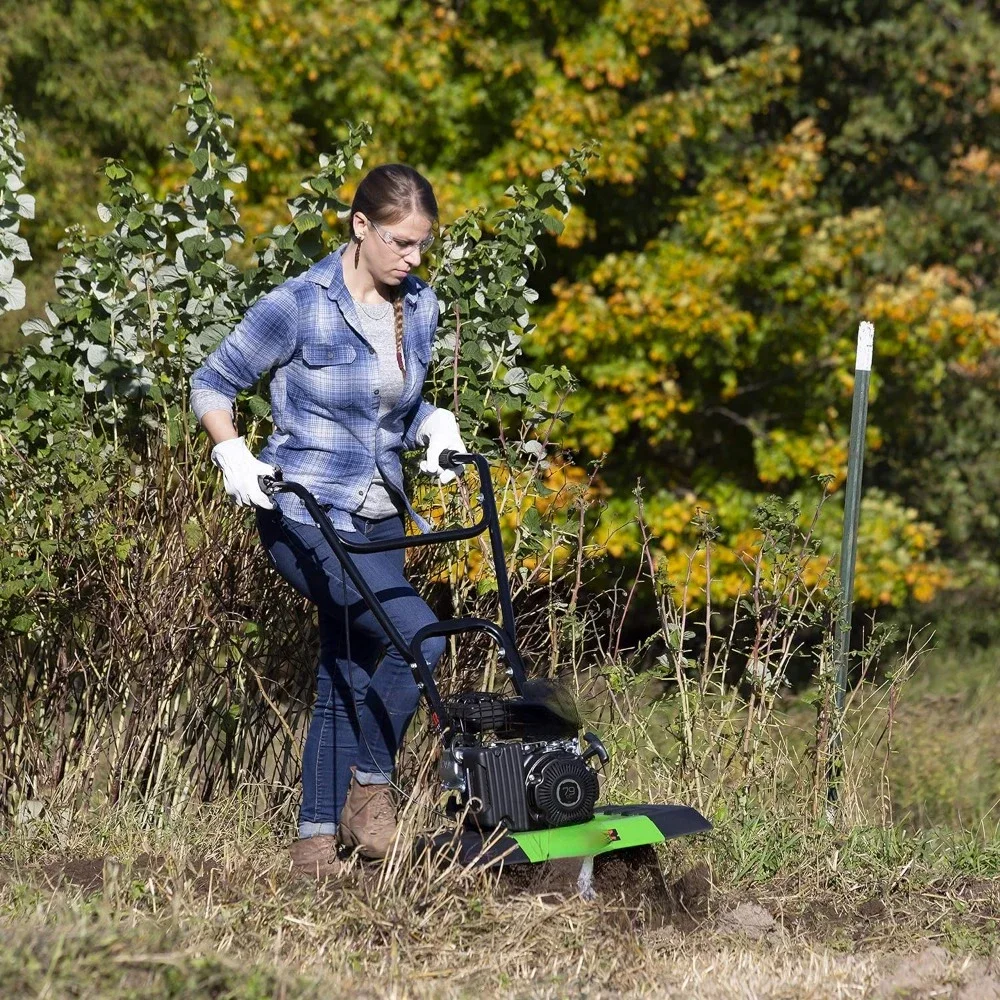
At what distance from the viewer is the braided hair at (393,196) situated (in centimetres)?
436

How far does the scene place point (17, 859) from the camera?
4.71 meters

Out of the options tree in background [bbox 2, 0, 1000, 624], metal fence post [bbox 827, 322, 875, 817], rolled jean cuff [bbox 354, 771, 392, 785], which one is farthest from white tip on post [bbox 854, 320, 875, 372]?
tree in background [bbox 2, 0, 1000, 624]

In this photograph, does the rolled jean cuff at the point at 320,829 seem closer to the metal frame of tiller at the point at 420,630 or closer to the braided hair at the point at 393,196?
the metal frame of tiller at the point at 420,630

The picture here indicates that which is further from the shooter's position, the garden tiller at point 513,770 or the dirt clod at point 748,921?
the dirt clod at point 748,921

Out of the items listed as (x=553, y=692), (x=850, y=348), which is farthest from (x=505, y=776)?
(x=850, y=348)

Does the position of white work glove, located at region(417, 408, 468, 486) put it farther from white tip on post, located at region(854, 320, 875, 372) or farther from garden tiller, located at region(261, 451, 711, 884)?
white tip on post, located at region(854, 320, 875, 372)

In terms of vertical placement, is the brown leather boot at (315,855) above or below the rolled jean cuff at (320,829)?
below

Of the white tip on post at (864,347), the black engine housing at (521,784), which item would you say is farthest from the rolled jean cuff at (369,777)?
the white tip on post at (864,347)

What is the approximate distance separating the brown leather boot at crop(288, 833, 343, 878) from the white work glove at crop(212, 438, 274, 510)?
989 mm

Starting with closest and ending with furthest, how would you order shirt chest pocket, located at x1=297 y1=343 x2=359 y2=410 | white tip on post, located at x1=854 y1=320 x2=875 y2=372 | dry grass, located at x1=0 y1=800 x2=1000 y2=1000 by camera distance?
dry grass, located at x1=0 y1=800 x2=1000 y2=1000
shirt chest pocket, located at x1=297 y1=343 x2=359 y2=410
white tip on post, located at x1=854 y1=320 x2=875 y2=372

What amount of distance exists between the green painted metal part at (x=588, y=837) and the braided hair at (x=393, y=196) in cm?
166

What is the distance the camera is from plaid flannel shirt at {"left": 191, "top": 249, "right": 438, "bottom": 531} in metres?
4.43

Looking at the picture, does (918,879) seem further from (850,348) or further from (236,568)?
(850,348)

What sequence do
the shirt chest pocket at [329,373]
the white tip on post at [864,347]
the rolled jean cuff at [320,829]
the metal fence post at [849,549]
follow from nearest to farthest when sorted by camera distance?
the shirt chest pocket at [329,373] → the rolled jean cuff at [320,829] → the metal fence post at [849,549] → the white tip on post at [864,347]
